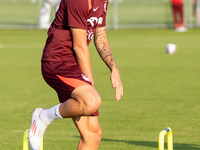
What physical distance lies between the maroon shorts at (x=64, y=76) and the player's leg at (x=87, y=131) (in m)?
0.09

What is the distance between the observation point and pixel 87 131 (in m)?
4.59

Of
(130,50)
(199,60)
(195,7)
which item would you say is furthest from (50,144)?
(195,7)

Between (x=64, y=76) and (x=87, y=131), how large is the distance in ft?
1.87

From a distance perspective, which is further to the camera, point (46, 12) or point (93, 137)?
point (46, 12)

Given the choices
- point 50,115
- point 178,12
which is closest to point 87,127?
point 50,115

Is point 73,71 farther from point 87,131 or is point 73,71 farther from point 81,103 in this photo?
point 87,131

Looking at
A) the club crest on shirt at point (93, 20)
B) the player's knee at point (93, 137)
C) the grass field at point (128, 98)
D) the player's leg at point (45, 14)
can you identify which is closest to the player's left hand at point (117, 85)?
the player's knee at point (93, 137)

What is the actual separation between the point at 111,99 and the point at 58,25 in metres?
4.78

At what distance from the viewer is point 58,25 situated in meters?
4.57

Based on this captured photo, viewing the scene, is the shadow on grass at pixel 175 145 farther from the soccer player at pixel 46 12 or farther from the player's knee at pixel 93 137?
the soccer player at pixel 46 12

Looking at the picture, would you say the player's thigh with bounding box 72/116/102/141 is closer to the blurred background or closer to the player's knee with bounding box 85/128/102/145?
the player's knee with bounding box 85/128/102/145

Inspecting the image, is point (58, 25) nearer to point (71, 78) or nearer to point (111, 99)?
point (71, 78)

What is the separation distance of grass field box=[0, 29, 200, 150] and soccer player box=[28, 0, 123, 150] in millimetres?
1609

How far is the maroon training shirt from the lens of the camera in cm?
438
